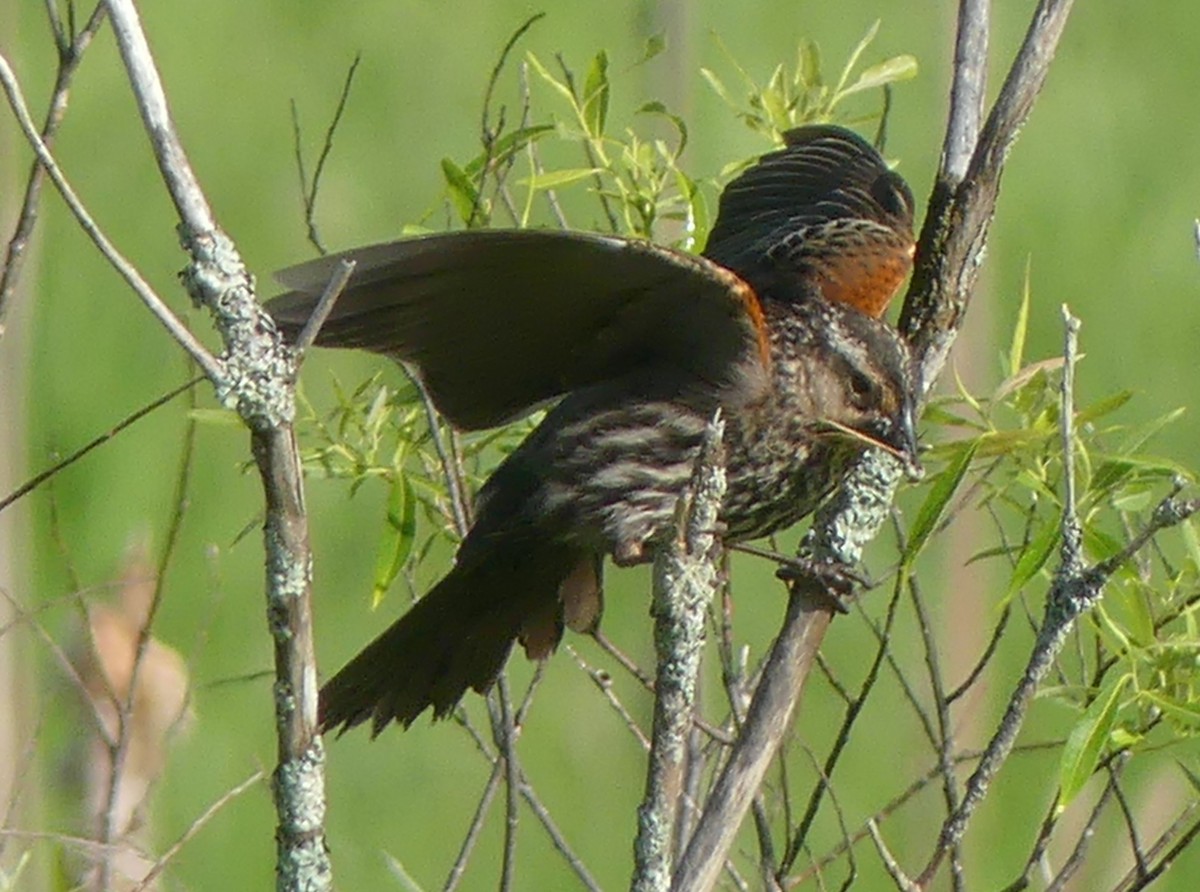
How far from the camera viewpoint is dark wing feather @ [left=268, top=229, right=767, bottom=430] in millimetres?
2537

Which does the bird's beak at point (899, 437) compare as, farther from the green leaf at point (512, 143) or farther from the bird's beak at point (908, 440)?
the green leaf at point (512, 143)

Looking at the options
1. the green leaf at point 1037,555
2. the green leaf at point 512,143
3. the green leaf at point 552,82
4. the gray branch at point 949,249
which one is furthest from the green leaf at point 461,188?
the green leaf at point 1037,555

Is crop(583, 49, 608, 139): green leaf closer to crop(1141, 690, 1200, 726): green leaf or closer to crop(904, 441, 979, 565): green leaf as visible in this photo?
crop(904, 441, 979, 565): green leaf

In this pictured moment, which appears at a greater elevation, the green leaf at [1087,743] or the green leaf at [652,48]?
the green leaf at [652,48]

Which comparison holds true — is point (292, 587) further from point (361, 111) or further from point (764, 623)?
point (361, 111)

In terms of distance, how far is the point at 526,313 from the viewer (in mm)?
2979

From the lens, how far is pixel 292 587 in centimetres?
173

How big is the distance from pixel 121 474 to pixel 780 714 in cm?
353

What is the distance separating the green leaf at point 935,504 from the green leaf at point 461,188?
→ 762mm

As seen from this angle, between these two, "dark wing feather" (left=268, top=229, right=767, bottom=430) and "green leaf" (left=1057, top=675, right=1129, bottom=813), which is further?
"dark wing feather" (left=268, top=229, right=767, bottom=430)

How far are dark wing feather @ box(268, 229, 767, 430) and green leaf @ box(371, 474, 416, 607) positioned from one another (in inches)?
6.5

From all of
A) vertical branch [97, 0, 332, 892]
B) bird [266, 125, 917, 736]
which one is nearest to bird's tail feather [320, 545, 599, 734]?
bird [266, 125, 917, 736]

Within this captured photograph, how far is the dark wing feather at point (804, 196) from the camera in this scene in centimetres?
353

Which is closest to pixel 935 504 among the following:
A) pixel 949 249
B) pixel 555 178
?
pixel 949 249
